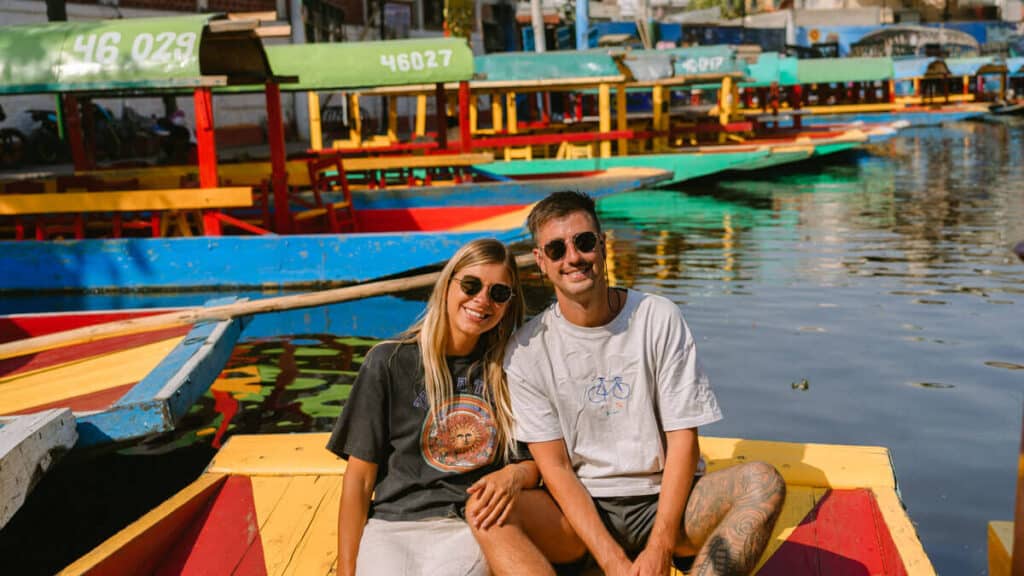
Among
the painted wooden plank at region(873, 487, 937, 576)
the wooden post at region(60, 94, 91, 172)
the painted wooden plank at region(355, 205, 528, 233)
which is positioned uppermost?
the wooden post at region(60, 94, 91, 172)

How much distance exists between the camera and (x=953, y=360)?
7609 mm

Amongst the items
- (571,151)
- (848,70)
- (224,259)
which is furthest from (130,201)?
(848,70)

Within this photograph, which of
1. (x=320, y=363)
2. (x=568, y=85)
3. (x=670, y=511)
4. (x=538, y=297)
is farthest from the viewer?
(x=568, y=85)

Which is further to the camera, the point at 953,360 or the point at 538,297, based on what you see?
the point at 538,297

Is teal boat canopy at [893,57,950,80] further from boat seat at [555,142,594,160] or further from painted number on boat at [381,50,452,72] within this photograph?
painted number on boat at [381,50,452,72]

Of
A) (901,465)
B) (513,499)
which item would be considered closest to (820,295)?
(901,465)

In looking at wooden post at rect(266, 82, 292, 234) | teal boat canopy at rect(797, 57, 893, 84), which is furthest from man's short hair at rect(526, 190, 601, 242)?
teal boat canopy at rect(797, 57, 893, 84)

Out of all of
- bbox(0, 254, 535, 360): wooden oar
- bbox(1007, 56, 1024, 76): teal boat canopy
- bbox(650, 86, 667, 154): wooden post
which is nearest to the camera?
bbox(0, 254, 535, 360): wooden oar

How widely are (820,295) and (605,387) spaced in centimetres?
718

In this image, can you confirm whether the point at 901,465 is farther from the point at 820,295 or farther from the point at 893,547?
the point at 820,295

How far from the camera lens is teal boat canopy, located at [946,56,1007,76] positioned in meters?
43.7

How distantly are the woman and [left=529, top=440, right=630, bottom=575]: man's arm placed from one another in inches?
3.7

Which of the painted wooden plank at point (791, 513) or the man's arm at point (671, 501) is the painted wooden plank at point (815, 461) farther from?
the man's arm at point (671, 501)

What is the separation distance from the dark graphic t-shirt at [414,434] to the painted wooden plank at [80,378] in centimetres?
282
